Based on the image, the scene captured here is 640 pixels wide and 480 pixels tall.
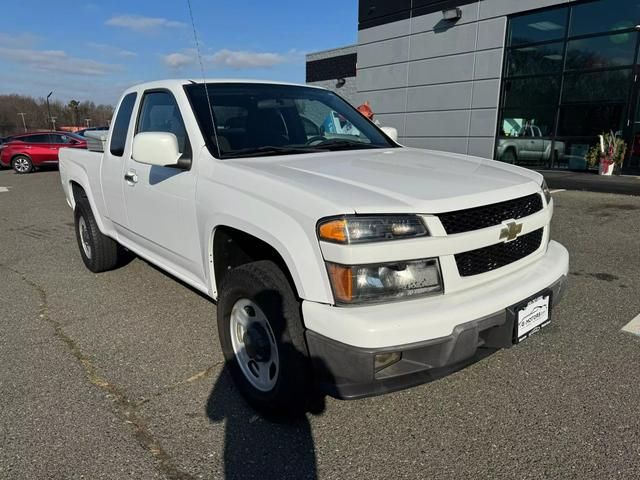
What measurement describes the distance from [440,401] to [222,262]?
148cm

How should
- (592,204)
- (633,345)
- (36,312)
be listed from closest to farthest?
(633,345) < (36,312) < (592,204)

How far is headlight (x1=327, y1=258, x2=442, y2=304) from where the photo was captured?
6.56ft

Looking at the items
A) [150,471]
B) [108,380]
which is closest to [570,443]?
[150,471]

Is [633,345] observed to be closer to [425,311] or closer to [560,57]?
[425,311]

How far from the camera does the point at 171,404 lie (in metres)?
2.65

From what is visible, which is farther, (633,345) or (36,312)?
(36,312)

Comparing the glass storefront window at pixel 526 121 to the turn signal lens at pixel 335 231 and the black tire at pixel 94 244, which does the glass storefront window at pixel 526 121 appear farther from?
the turn signal lens at pixel 335 231

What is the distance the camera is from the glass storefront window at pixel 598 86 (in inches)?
455

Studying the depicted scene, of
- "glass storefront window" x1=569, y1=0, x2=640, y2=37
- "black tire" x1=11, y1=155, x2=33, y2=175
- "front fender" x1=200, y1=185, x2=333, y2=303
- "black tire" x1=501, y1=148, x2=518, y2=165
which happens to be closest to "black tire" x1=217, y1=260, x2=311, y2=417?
"front fender" x1=200, y1=185, x2=333, y2=303

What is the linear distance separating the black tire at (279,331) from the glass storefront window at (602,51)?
12.7 meters

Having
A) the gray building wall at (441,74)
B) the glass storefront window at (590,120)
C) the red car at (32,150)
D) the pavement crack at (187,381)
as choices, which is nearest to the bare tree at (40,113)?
the red car at (32,150)

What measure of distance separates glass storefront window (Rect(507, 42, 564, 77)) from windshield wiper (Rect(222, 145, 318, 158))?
12279mm

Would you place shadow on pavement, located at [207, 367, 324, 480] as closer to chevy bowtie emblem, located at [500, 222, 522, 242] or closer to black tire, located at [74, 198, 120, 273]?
chevy bowtie emblem, located at [500, 222, 522, 242]

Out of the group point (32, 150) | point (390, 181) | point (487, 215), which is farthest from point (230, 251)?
point (32, 150)
